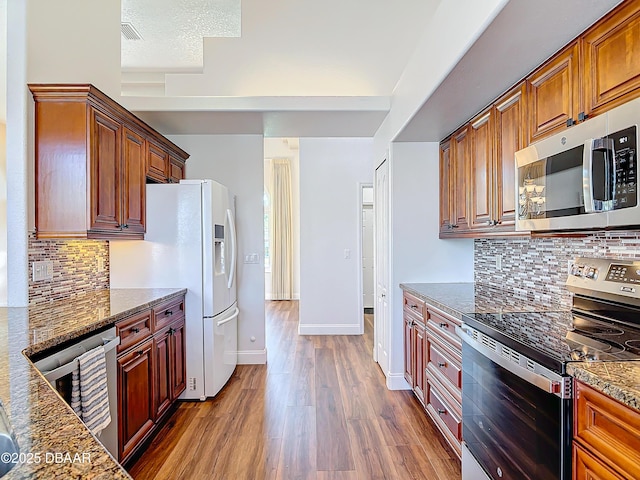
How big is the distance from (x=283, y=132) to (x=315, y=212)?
1.70 meters

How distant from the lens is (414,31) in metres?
3.30

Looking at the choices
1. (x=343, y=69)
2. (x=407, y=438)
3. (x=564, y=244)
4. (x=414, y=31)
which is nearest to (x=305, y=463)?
(x=407, y=438)

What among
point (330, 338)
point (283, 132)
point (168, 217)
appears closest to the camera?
point (168, 217)

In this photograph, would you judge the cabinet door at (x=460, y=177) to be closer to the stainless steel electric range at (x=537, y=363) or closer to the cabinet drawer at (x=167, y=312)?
the stainless steel electric range at (x=537, y=363)

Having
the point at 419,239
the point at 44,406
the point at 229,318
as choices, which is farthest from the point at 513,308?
the point at 229,318

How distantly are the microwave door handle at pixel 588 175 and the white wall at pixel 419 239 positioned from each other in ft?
5.90

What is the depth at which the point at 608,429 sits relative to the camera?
1.01 metres

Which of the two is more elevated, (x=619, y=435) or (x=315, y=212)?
(x=315, y=212)

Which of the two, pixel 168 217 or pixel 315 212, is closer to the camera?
pixel 168 217

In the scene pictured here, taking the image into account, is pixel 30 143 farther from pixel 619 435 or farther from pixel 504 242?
pixel 504 242

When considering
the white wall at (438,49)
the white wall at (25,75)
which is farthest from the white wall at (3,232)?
the white wall at (438,49)

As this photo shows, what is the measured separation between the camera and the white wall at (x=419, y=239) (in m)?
3.20

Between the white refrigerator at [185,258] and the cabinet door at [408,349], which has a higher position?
the white refrigerator at [185,258]

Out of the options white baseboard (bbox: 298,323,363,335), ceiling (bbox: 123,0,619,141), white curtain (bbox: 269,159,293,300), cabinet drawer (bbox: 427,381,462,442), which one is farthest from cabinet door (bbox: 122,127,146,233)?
white curtain (bbox: 269,159,293,300)
